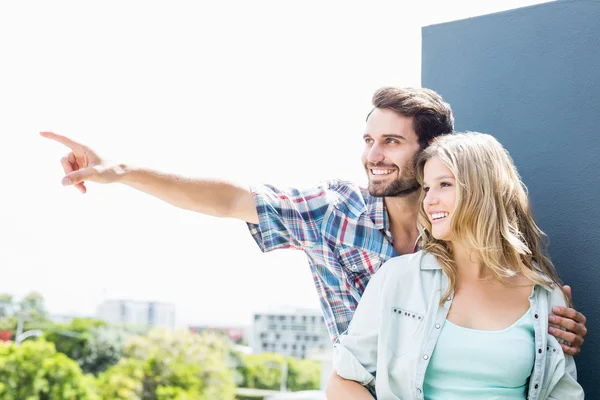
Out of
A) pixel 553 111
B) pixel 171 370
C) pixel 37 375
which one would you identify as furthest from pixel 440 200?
pixel 171 370

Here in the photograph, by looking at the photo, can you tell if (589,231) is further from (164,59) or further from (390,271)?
(164,59)

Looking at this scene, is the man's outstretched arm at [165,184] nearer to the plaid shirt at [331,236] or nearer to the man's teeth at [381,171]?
the plaid shirt at [331,236]

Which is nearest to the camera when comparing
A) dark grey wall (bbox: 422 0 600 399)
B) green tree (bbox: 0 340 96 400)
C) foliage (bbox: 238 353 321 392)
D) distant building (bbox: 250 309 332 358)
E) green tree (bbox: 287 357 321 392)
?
dark grey wall (bbox: 422 0 600 399)

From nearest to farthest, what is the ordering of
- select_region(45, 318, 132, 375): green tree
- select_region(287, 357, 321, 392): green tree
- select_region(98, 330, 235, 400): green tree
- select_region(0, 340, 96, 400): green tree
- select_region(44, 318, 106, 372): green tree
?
select_region(0, 340, 96, 400): green tree, select_region(98, 330, 235, 400): green tree, select_region(44, 318, 106, 372): green tree, select_region(45, 318, 132, 375): green tree, select_region(287, 357, 321, 392): green tree

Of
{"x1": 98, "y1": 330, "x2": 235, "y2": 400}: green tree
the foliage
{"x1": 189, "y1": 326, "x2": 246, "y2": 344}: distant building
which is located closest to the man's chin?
{"x1": 98, "y1": 330, "x2": 235, "y2": 400}: green tree

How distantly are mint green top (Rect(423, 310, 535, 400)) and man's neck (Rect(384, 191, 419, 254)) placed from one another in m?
0.55

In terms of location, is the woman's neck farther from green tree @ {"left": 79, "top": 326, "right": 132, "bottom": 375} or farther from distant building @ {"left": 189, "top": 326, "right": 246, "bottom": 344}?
distant building @ {"left": 189, "top": 326, "right": 246, "bottom": 344}

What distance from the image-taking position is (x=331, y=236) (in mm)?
2223

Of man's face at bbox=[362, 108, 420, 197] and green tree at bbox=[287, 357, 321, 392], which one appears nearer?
man's face at bbox=[362, 108, 420, 197]

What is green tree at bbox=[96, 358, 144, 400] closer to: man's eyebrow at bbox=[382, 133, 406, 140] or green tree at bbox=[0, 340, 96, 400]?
green tree at bbox=[0, 340, 96, 400]

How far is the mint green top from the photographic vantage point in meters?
1.69

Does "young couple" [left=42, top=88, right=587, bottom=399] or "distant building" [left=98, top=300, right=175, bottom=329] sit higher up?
"young couple" [left=42, top=88, right=587, bottom=399]

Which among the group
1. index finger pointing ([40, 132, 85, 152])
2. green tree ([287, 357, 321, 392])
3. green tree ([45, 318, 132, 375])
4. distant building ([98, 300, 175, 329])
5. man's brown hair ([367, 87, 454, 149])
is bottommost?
green tree ([287, 357, 321, 392])

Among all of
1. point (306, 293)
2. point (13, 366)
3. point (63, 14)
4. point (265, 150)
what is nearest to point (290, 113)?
point (265, 150)
